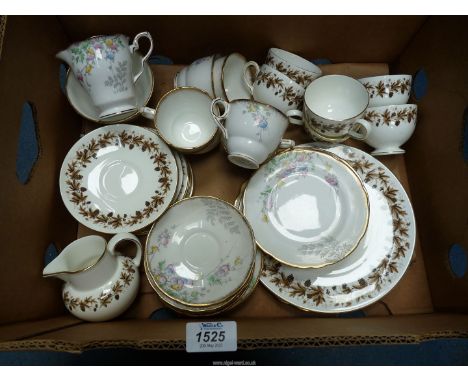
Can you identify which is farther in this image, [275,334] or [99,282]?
[99,282]

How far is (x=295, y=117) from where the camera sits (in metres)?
0.84

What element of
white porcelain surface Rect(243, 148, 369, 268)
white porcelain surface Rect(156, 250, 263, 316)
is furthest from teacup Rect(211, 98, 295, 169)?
white porcelain surface Rect(156, 250, 263, 316)

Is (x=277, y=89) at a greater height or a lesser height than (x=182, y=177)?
greater

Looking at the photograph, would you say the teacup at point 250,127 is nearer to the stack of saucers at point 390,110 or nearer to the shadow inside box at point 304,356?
the stack of saucers at point 390,110

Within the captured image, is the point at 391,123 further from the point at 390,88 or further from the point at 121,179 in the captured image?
the point at 121,179

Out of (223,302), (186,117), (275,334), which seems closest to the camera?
(275,334)

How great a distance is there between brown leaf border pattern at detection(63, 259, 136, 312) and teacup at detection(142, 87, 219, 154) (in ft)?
1.02

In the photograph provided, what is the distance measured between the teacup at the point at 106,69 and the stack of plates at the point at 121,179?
11 centimetres

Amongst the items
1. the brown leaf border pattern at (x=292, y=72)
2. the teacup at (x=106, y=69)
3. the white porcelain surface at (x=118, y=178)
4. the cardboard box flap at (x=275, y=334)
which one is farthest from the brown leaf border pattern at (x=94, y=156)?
the brown leaf border pattern at (x=292, y=72)

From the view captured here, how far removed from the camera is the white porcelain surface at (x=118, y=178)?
786mm

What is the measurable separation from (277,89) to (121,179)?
16.1 inches

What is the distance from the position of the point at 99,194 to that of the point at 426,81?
778 millimetres

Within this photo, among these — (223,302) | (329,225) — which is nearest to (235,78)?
(329,225)

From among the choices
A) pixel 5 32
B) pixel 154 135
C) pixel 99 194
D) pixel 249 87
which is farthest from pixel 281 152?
pixel 5 32
